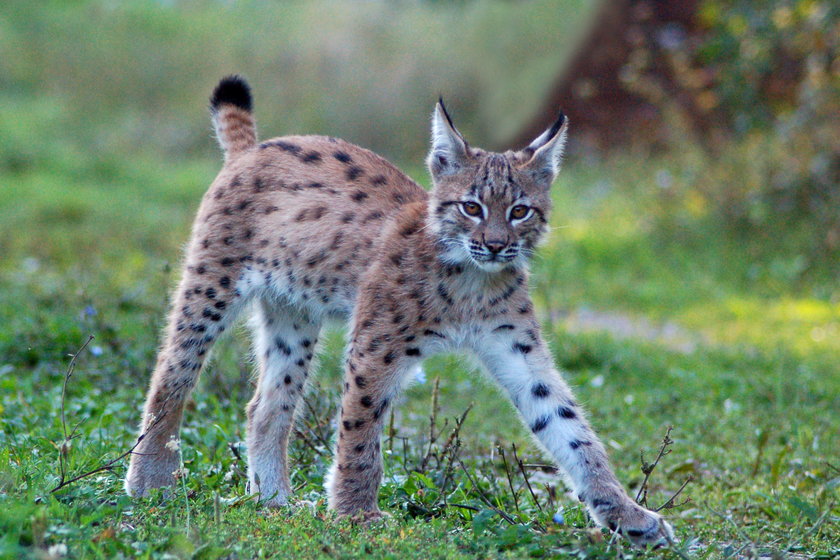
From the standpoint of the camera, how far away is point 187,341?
17.5ft

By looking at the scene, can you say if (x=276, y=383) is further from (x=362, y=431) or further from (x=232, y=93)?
(x=232, y=93)

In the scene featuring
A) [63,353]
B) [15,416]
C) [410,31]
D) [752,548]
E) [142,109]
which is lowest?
[752,548]

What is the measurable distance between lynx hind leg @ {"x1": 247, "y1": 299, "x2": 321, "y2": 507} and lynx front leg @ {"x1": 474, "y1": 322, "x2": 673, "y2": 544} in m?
1.15

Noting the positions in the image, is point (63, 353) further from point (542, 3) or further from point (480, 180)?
point (542, 3)

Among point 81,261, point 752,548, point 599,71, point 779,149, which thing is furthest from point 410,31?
point 752,548

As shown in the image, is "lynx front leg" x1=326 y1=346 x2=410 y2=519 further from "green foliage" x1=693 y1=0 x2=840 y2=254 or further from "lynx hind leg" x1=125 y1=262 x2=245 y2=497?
"green foliage" x1=693 y1=0 x2=840 y2=254

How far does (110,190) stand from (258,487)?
10260mm

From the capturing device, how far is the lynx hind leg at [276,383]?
5.26 metres

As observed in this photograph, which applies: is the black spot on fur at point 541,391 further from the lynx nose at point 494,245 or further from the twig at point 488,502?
the lynx nose at point 494,245

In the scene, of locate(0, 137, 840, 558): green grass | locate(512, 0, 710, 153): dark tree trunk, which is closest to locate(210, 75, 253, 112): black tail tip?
locate(0, 137, 840, 558): green grass

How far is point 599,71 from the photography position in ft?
54.5

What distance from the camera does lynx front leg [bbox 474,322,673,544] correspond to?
4.46 meters

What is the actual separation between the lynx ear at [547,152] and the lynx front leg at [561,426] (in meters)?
0.73

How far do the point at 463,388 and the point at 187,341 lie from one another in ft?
8.97
